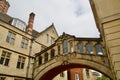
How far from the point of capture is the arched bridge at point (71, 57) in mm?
13641

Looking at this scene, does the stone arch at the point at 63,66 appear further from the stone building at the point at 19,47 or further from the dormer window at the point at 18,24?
the dormer window at the point at 18,24

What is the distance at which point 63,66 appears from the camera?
53.9 ft

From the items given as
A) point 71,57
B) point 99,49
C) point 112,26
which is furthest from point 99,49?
point 112,26

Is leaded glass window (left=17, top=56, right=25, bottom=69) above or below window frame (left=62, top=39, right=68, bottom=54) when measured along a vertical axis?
below

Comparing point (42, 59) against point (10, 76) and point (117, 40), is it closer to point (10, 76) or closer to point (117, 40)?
point (10, 76)

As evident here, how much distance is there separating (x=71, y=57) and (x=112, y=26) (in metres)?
9.59

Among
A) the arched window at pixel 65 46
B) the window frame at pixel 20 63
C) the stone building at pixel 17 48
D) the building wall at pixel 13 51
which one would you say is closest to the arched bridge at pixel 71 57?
the arched window at pixel 65 46

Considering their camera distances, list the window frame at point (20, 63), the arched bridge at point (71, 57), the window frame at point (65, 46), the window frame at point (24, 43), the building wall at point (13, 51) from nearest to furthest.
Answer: the arched bridge at point (71, 57), the building wall at point (13, 51), the window frame at point (65, 46), the window frame at point (20, 63), the window frame at point (24, 43)

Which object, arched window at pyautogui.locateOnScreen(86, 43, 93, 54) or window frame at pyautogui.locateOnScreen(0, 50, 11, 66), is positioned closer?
arched window at pyautogui.locateOnScreen(86, 43, 93, 54)

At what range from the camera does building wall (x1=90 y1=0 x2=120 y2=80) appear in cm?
586

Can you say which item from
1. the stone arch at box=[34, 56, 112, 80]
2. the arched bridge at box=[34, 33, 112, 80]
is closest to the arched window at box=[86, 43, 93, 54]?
the arched bridge at box=[34, 33, 112, 80]

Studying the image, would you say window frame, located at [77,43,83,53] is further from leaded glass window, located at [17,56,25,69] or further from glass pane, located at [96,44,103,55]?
leaded glass window, located at [17,56,25,69]

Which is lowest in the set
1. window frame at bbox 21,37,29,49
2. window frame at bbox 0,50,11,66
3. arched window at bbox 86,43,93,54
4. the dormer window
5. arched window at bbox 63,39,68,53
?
window frame at bbox 0,50,11,66

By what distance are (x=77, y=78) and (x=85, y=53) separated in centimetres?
1410
